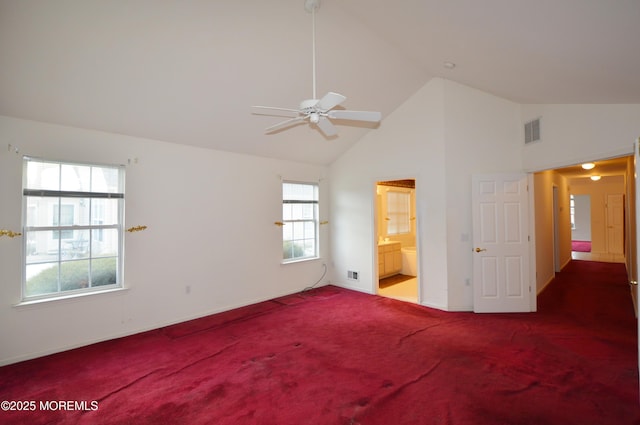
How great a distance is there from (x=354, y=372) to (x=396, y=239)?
5017 millimetres

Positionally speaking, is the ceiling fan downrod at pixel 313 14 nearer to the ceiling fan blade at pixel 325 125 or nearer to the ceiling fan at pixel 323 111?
the ceiling fan at pixel 323 111

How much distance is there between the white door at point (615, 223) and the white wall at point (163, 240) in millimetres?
10354

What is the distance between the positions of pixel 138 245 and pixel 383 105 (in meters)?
4.29

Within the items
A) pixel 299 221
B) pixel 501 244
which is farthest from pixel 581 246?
pixel 299 221

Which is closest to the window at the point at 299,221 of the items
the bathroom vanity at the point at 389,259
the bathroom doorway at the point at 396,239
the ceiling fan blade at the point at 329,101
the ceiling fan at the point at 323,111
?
the bathroom doorway at the point at 396,239

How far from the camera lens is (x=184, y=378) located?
2861mm

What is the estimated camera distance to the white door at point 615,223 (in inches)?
377

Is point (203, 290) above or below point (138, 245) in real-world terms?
below

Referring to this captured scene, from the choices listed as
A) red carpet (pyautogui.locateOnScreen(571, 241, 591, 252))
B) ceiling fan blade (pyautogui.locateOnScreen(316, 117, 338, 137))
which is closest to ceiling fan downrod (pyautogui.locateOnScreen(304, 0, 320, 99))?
ceiling fan blade (pyautogui.locateOnScreen(316, 117, 338, 137))

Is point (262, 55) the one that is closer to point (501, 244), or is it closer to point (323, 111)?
point (323, 111)

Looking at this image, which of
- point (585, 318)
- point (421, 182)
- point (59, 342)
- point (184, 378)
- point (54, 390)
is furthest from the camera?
point (421, 182)

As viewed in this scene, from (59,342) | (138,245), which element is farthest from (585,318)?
(59,342)

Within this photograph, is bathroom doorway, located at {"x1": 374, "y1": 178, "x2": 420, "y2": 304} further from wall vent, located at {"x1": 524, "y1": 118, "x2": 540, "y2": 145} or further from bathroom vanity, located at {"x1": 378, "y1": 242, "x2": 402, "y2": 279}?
wall vent, located at {"x1": 524, "y1": 118, "x2": 540, "y2": 145}

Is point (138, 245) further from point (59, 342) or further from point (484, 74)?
point (484, 74)
